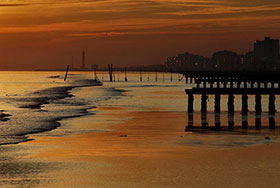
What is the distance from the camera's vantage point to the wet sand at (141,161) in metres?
17.7

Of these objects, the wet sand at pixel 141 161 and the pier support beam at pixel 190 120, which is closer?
the wet sand at pixel 141 161

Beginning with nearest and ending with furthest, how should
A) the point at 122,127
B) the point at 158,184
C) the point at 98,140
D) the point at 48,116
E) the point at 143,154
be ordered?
the point at 158,184, the point at 143,154, the point at 98,140, the point at 122,127, the point at 48,116

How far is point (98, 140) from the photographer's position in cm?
2678

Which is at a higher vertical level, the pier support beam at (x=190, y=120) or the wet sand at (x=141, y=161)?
the wet sand at (x=141, y=161)

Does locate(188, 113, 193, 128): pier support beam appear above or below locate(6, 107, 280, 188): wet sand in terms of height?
below

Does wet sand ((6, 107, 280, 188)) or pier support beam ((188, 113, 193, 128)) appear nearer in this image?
wet sand ((6, 107, 280, 188))

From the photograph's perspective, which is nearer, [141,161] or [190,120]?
[141,161]

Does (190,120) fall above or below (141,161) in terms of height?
below

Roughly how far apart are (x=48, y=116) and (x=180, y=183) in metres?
25.0

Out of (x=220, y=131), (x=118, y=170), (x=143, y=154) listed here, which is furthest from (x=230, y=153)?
(x=220, y=131)

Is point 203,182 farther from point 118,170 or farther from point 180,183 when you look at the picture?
point 118,170

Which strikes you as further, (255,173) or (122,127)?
(122,127)

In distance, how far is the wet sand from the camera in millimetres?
17703

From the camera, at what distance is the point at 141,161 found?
68.7ft
